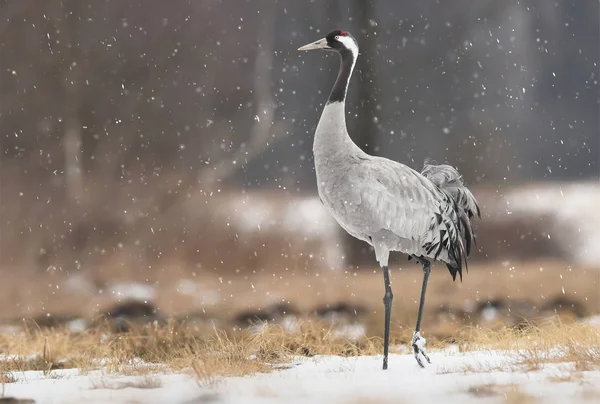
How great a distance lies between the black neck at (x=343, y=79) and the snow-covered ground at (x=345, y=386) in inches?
62.6

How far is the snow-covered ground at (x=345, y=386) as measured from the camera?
3.52 metres

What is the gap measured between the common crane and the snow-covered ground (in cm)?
31

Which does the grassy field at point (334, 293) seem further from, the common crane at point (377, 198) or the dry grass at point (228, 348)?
the common crane at point (377, 198)

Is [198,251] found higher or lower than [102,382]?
lower

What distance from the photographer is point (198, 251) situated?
7.24 meters

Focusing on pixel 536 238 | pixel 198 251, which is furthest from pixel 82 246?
pixel 536 238

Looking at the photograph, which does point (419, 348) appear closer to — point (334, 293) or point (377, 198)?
point (377, 198)

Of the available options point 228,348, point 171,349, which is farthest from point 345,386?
point 171,349

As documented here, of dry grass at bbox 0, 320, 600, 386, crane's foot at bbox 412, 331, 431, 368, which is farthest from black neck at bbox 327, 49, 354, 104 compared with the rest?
dry grass at bbox 0, 320, 600, 386

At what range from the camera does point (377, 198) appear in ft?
13.7

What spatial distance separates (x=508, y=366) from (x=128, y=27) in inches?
215

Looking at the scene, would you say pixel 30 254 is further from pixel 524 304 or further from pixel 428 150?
pixel 524 304

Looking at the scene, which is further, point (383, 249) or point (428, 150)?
point (428, 150)

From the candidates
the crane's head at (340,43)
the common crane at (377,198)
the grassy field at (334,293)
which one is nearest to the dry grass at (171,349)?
the grassy field at (334,293)
